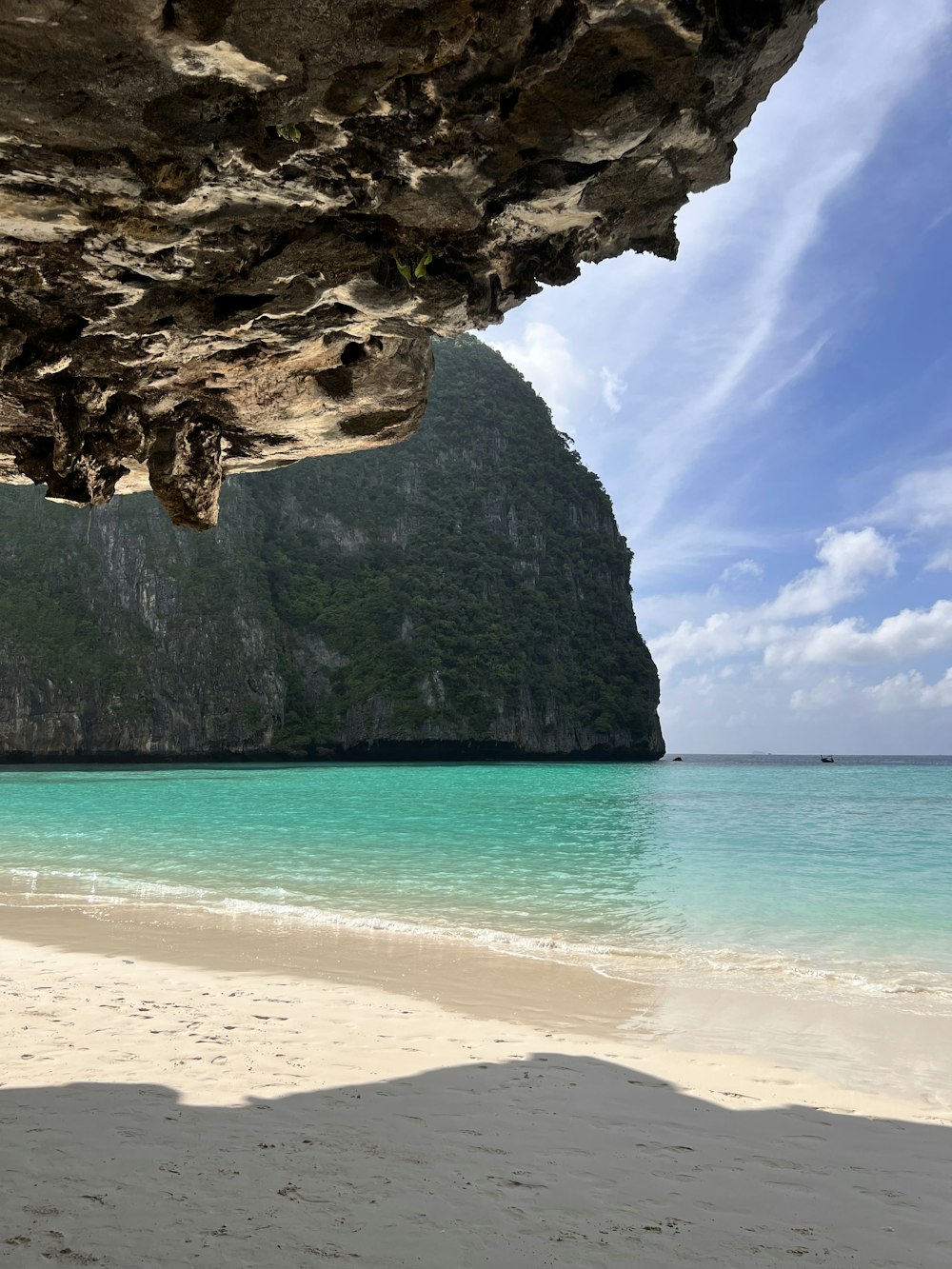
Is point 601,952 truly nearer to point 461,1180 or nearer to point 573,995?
point 573,995

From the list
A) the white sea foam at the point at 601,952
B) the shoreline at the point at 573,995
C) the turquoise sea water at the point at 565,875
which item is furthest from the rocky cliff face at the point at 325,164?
the turquoise sea water at the point at 565,875

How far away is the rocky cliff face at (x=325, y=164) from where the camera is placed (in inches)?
100.0

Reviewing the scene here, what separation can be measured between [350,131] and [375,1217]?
12.8 feet

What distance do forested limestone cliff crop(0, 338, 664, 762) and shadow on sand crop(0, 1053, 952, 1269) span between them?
68.3 metres

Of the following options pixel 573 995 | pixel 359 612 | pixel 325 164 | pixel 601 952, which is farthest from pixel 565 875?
pixel 359 612

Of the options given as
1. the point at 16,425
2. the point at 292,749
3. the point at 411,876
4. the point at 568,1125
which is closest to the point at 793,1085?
the point at 568,1125

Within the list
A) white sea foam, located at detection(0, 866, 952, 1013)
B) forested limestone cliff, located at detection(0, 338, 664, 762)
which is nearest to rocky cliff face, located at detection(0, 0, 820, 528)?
white sea foam, located at detection(0, 866, 952, 1013)

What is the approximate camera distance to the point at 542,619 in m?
91.2

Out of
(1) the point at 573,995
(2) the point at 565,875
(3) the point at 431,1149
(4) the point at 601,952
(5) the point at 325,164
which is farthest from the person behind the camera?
(2) the point at 565,875

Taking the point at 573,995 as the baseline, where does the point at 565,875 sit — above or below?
below

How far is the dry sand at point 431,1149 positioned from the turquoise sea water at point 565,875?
9.27 feet

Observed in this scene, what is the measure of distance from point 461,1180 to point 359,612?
82.4 m

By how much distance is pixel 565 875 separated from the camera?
1303cm

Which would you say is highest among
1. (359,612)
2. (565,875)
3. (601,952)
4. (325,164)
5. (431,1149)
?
(359,612)
